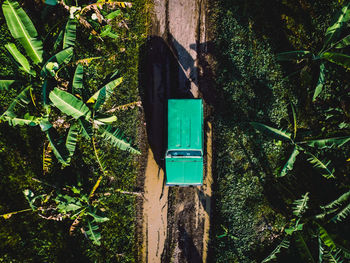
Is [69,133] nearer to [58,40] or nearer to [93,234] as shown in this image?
[58,40]

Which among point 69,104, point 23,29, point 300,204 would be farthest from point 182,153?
point 23,29

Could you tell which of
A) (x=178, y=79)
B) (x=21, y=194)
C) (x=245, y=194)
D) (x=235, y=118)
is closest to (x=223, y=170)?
(x=245, y=194)

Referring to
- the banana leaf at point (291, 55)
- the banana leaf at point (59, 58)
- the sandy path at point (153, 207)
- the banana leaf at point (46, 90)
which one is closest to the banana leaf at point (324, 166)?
the banana leaf at point (291, 55)

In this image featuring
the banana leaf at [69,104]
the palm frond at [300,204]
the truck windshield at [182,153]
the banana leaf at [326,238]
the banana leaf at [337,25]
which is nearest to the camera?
the banana leaf at [69,104]

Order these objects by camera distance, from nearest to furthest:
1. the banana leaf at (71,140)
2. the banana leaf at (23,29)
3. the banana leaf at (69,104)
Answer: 1. the banana leaf at (69,104)
2. the banana leaf at (23,29)
3. the banana leaf at (71,140)

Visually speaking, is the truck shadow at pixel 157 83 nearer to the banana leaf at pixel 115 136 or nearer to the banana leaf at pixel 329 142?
the banana leaf at pixel 115 136
